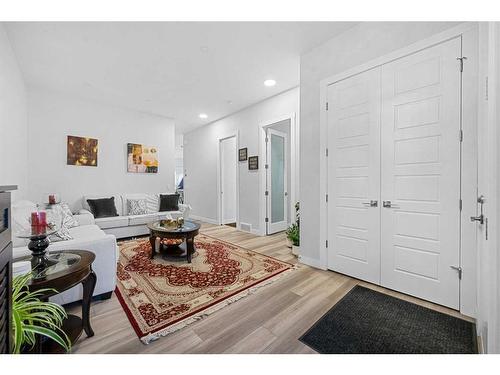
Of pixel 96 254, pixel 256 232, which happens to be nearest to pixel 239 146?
pixel 256 232

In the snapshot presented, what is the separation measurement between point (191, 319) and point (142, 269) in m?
1.28

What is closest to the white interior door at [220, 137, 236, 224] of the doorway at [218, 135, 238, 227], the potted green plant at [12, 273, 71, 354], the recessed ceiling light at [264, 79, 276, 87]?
the doorway at [218, 135, 238, 227]

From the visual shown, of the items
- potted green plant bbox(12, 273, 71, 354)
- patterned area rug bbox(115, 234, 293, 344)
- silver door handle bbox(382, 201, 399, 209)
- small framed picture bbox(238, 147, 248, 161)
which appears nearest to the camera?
potted green plant bbox(12, 273, 71, 354)

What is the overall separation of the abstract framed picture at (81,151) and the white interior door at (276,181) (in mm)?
3564

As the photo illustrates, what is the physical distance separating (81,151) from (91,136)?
1.21 feet

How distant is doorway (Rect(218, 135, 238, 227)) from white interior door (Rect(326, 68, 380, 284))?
11.2 ft

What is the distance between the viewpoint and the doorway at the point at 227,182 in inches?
227

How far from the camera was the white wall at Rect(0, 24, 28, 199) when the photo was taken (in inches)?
98.0

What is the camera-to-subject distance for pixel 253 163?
4.73 meters

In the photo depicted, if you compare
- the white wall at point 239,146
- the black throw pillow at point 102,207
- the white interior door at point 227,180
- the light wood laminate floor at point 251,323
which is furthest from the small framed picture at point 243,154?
the light wood laminate floor at point 251,323

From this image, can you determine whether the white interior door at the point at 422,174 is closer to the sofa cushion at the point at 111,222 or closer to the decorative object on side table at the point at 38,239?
the decorative object on side table at the point at 38,239

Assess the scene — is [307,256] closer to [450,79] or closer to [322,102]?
[322,102]

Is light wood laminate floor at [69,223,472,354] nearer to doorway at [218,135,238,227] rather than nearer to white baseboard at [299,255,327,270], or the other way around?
white baseboard at [299,255,327,270]
